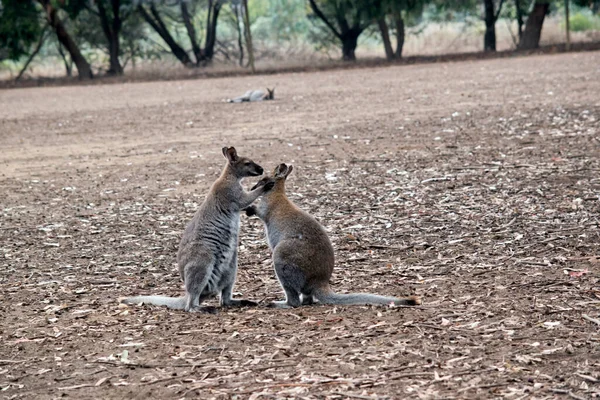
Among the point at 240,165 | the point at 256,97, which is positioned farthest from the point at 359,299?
the point at 256,97

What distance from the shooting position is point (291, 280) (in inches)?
227

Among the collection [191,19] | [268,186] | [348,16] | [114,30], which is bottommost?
[268,186]

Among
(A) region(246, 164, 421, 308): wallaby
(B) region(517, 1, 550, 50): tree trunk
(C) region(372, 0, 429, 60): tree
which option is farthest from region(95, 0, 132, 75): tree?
(A) region(246, 164, 421, 308): wallaby

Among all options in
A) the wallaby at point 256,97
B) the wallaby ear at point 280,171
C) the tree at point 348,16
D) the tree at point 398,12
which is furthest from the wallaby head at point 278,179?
the tree at point 348,16

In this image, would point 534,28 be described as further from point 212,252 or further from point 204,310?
point 204,310

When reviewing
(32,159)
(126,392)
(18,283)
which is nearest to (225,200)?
(18,283)

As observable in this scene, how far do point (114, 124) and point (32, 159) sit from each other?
14.1 ft

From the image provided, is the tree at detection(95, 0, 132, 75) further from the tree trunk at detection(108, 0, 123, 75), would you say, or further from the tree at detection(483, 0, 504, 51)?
the tree at detection(483, 0, 504, 51)

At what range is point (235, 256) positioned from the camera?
615 cm

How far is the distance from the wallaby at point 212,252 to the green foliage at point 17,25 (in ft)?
101

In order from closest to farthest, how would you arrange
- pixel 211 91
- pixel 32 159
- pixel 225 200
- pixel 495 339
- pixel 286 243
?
1. pixel 495 339
2. pixel 286 243
3. pixel 225 200
4. pixel 32 159
5. pixel 211 91

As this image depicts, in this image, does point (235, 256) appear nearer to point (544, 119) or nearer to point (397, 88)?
point (544, 119)

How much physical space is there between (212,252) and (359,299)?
109 centimetres

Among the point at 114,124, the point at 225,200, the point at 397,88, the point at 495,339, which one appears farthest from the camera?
the point at 397,88
